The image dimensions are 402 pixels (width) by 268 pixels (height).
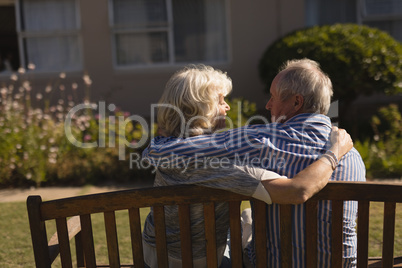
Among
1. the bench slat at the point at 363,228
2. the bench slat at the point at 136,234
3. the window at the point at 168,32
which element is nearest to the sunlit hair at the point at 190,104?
the bench slat at the point at 136,234

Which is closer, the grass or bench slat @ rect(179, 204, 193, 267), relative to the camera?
bench slat @ rect(179, 204, 193, 267)

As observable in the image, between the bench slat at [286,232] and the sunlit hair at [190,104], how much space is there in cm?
50

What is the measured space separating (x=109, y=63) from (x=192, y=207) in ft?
23.2

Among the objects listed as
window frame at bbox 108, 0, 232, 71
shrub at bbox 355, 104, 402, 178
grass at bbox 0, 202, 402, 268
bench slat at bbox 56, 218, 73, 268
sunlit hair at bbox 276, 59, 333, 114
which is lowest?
grass at bbox 0, 202, 402, 268

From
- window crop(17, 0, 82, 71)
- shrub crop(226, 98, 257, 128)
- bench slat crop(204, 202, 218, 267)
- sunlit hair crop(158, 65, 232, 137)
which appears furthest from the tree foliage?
bench slat crop(204, 202, 218, 267)

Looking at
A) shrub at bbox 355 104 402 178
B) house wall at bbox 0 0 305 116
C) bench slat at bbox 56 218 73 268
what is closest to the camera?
bench slat at bbox 56 218 73 268

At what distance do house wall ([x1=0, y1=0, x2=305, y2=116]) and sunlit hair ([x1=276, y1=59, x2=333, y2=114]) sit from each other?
6766 mm

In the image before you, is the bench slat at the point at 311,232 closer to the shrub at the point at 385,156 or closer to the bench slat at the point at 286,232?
the bench slat at the point at 286,232

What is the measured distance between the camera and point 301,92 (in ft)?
6.39

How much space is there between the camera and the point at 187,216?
1751mm

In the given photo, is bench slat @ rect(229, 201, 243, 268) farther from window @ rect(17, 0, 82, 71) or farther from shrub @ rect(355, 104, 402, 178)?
window @ rect(17, 0, 82, 71)

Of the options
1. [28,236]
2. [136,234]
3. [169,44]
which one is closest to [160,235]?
[136,234]

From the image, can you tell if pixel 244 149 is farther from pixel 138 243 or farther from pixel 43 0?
pixel 43 0

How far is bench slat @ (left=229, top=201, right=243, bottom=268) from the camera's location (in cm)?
175
